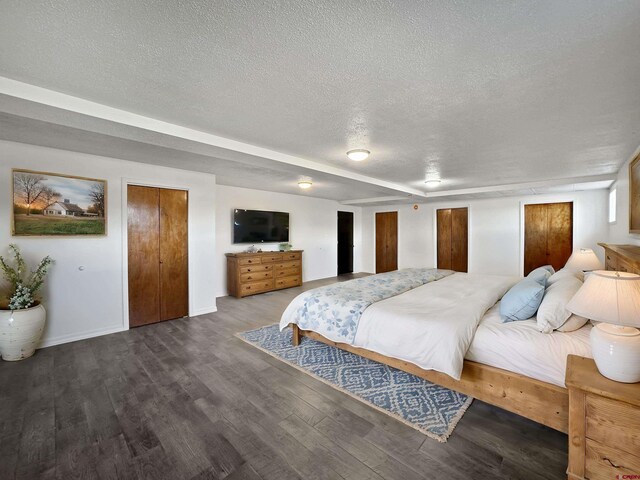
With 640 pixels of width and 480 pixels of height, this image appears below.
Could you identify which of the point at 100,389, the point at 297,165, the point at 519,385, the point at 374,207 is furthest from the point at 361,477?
the point at 374,207

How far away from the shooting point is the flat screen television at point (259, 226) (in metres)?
5.92

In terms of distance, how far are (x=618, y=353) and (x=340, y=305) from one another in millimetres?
1998

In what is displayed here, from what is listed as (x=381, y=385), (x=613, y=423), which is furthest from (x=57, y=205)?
(x=613, y=423)

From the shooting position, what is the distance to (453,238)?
7504 mm

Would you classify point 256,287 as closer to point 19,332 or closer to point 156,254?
point 156,254

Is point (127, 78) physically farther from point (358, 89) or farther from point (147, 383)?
point (147, 383)

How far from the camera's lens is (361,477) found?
60.9 inches

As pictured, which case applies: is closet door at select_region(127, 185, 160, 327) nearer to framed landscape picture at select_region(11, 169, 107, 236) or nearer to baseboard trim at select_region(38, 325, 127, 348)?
baseboard trim at select_region(38, 325, 127, 348)

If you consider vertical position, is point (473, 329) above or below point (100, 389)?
above

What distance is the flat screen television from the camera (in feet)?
19.4

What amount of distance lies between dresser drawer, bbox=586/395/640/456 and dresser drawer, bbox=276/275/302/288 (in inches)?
213

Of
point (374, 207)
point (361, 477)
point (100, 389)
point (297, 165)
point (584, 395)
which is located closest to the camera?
point (584, 395)

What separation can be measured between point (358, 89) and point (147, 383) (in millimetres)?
2996

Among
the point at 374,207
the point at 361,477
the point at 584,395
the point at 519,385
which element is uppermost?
the point at 374,207
